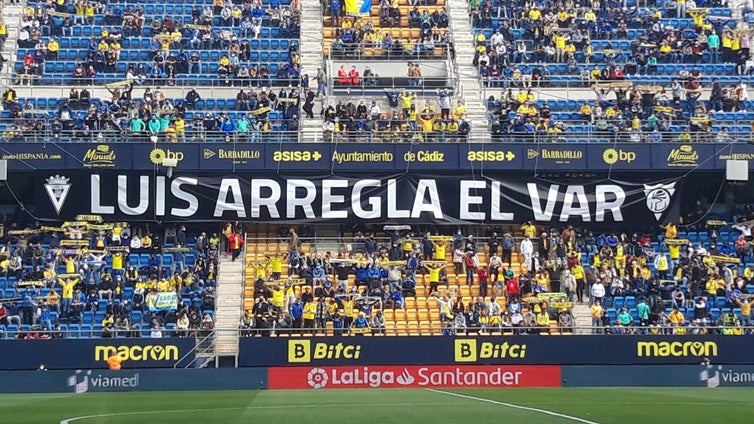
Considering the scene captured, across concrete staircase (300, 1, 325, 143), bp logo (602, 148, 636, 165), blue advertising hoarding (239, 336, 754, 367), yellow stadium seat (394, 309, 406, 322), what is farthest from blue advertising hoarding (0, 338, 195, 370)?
bp logo (602, 148, 636, 165)

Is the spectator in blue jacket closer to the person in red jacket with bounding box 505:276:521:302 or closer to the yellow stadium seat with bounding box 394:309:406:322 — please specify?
the yellow stadium seat with bounding box 394:309:406:322

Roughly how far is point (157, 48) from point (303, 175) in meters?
9.51

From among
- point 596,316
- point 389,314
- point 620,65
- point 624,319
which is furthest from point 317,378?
point 620,65

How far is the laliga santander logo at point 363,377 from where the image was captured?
39125 mm

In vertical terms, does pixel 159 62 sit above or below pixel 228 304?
above

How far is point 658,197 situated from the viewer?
47969 mm

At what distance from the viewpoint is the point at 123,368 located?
3997 centimetres

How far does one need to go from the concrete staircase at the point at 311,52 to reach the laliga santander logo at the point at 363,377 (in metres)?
11.3

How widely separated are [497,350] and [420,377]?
304cm

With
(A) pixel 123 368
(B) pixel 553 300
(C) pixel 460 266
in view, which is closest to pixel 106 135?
(A) pixel 123 368

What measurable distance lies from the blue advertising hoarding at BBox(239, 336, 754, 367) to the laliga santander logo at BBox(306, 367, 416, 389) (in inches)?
38.7

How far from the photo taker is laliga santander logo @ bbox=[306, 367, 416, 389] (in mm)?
39125

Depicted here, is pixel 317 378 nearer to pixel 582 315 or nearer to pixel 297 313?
pixel 297 313

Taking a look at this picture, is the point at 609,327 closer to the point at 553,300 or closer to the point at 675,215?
the point at 553,300
